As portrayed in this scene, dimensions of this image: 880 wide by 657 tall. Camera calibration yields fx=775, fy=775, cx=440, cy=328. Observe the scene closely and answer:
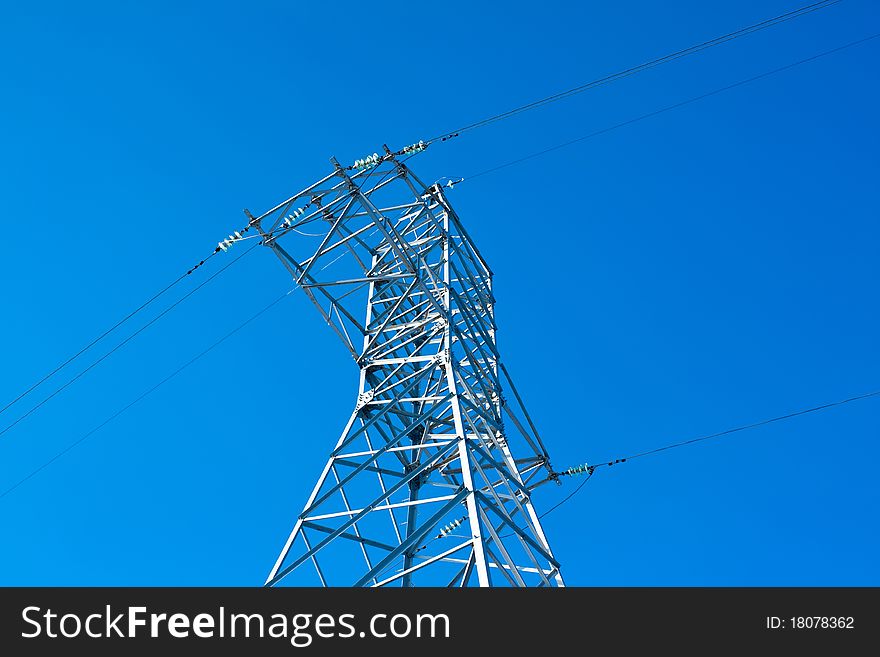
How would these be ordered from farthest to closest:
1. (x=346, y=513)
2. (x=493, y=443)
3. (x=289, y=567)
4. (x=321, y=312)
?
1. (x=321, y=312)
2. (x=493, y=443)
3. (x=346, y=513)
4. (x=289, y=567)

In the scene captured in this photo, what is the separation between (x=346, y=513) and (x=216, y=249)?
7.96 metres

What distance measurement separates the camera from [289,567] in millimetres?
12055
